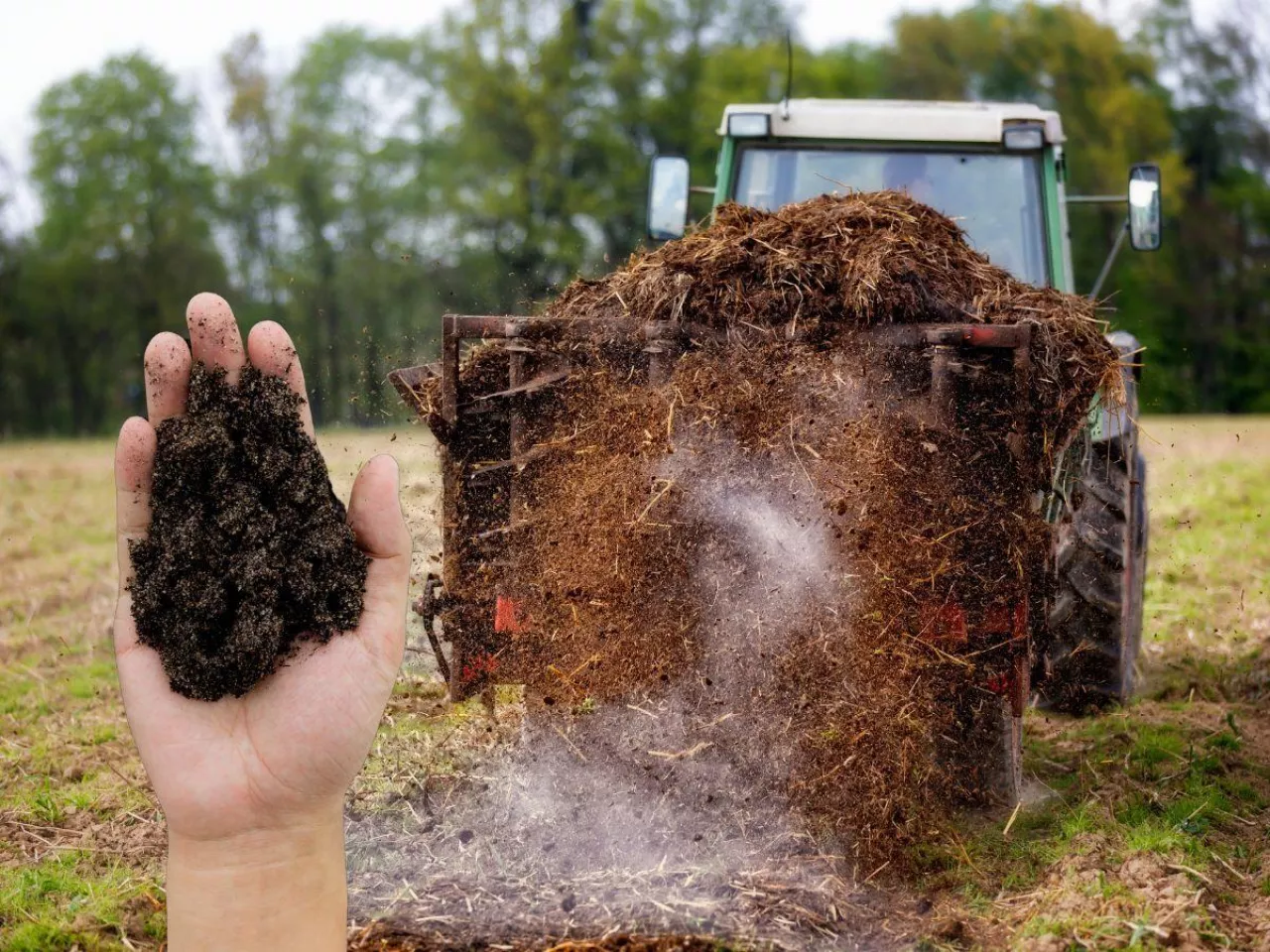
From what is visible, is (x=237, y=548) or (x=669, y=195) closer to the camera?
(x=237, y=548)

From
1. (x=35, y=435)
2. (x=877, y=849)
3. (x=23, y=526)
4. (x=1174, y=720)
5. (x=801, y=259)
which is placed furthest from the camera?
(x=35, y=435)

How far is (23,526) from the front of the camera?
12383 mm

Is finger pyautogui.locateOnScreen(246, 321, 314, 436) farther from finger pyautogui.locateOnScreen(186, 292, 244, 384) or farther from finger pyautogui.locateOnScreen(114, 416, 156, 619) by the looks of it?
finger pyautogui.locateOnScreen(114, 416, 156, 619)

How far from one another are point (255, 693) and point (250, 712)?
5 centimetres

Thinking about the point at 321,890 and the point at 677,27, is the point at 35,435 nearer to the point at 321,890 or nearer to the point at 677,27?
the point at 677,27

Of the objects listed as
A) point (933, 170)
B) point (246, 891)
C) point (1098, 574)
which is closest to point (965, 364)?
point (1098, 574)

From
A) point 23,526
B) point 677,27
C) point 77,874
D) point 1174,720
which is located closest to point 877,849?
point 1174,720

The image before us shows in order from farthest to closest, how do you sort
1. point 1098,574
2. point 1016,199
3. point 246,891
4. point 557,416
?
point 1016,199 < point 1098,574 < point 557,416 < point 246,891

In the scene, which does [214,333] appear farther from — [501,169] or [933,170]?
[501,169]

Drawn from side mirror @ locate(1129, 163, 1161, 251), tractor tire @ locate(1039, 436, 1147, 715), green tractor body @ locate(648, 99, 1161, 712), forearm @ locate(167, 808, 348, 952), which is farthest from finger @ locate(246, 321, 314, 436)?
side mirror @ locate(1129, 163, 1161, 251)

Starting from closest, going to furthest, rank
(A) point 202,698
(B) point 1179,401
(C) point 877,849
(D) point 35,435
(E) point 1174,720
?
(A) point 202,698, (C) point 877,849, (E) point 1174,720, (B) point 1179,401, (D) point 35,435

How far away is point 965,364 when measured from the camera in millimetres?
4137

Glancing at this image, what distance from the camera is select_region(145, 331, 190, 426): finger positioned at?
2.94m

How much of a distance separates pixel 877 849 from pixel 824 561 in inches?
37.0
